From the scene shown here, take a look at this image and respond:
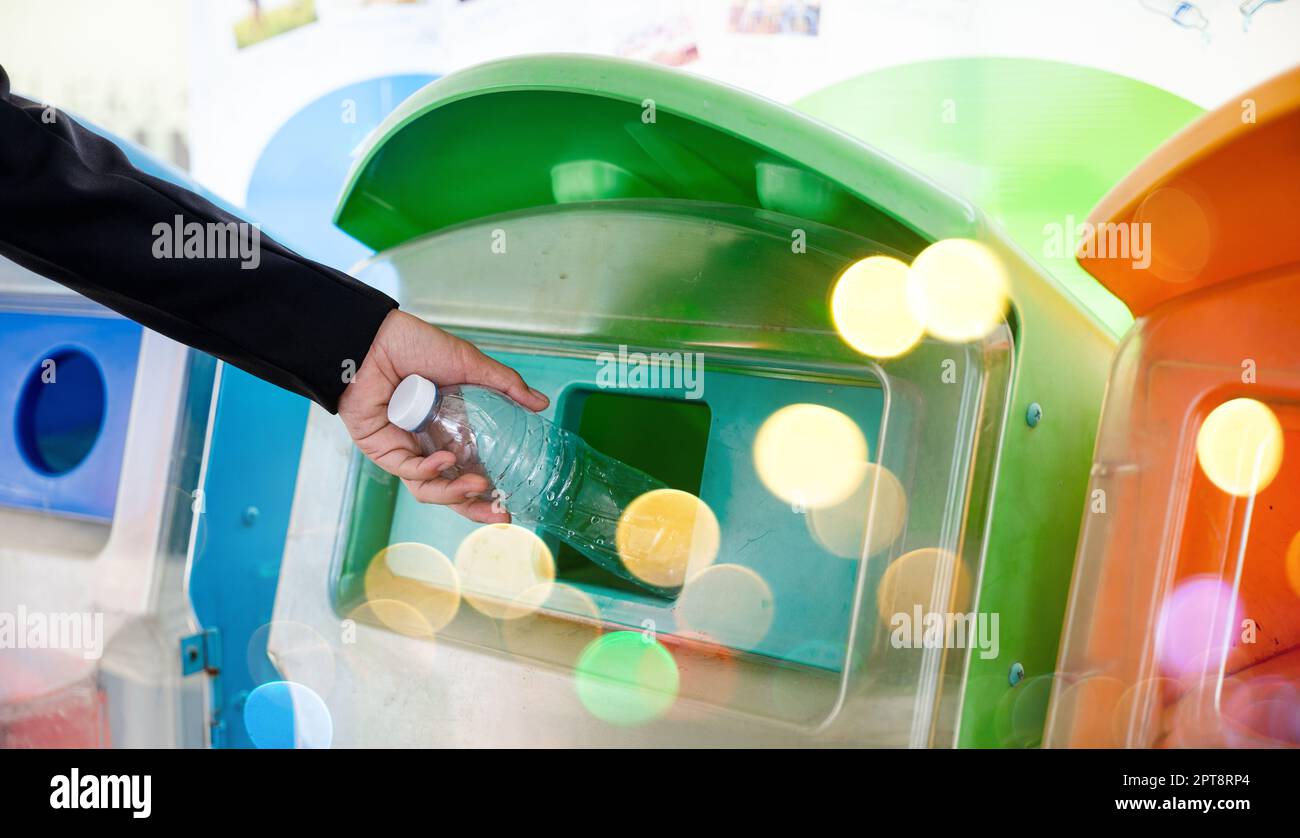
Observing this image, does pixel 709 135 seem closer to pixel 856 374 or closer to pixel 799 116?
pixel 799 116

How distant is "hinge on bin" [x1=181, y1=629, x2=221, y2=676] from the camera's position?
57.4 inches

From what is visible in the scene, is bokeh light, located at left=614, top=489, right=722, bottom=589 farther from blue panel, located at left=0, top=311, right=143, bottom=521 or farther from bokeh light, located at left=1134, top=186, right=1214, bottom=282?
blue panel, located at left=0, top=311, right=143, bottom=521

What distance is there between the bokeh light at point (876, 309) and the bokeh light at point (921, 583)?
0.22 meters

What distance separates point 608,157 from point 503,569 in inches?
23.6

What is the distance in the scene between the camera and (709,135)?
1.00 m

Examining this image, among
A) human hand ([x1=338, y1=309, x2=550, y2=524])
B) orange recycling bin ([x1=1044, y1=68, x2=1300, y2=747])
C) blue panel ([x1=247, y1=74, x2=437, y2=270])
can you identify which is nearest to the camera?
orange recycling bin ([x1=1044, y1=68, x2=1300, y2=747])

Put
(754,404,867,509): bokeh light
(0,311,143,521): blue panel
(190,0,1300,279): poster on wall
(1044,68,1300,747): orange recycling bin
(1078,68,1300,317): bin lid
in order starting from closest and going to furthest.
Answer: (1078,68,1300,317): bin lid → (1044,68,1300,747): orange recycling bin → (754,404,867,509): bokeh light → (0,311,143,521): blue panel → (190,0,1300,279): poster on wall

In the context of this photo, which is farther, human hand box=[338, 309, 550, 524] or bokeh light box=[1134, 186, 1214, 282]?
human hand box=[338, 309, 550, 524]

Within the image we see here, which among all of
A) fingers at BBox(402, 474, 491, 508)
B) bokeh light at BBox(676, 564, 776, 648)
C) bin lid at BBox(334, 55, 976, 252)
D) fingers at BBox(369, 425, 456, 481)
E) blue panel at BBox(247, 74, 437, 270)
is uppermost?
blue panel at BBox(247, 74, 437, 270)

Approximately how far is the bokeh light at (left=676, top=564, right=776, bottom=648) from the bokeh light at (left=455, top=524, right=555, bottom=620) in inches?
9.0

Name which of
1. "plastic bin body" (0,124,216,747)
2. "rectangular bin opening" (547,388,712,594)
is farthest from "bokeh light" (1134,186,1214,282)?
"plastic bin body" (0,124,216,747)

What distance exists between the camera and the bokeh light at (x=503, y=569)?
48.1 inches

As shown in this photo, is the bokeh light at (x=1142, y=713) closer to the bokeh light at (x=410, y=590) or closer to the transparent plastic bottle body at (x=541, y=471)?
the transparent plastic bottle body at (x=541, y=471)

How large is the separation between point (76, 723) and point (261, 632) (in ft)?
1.06
